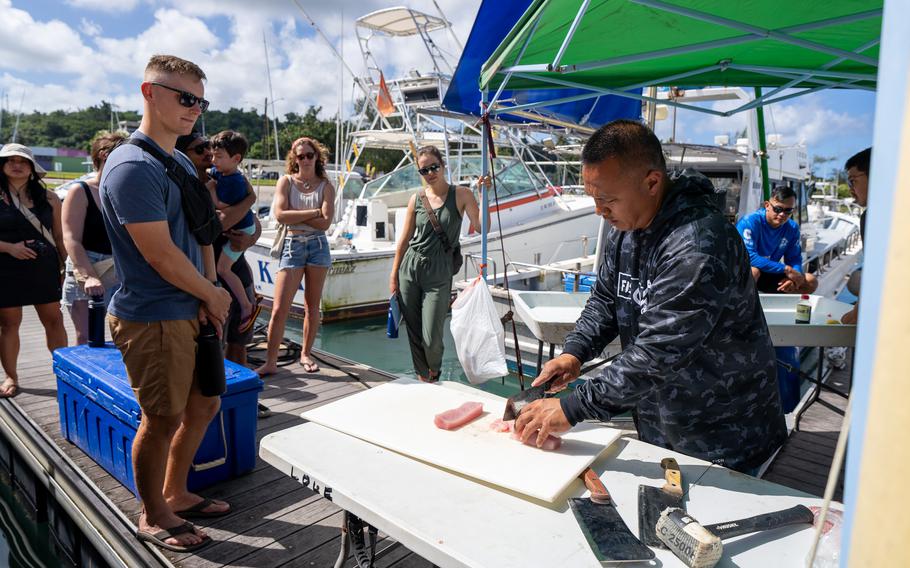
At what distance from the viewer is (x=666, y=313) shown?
1.58 metres

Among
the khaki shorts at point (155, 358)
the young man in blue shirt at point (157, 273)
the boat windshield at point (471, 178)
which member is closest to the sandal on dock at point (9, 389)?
the young man in blue shirt at point (157, 273)

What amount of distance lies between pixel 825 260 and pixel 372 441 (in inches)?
406

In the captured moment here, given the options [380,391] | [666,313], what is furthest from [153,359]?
[666,313]

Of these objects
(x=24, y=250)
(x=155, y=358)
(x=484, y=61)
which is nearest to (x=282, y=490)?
(x=155, y=358)

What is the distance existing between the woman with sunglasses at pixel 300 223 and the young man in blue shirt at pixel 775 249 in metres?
3.84

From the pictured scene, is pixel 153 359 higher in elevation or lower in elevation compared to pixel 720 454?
higher

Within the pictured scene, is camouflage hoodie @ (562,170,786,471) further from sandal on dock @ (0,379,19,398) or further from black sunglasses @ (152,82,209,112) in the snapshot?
sandal on dock @ (0,379,19,398)

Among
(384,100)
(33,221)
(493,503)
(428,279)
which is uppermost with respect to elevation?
(384,100)

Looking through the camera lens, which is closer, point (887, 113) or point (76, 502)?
point (887, 113)

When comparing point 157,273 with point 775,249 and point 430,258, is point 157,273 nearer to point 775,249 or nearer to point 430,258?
point 430,258

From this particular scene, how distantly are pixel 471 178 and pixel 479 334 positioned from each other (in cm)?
785

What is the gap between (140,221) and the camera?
1941 mm

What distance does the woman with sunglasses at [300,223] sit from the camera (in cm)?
450

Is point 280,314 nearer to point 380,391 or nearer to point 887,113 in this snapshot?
point 380,391
